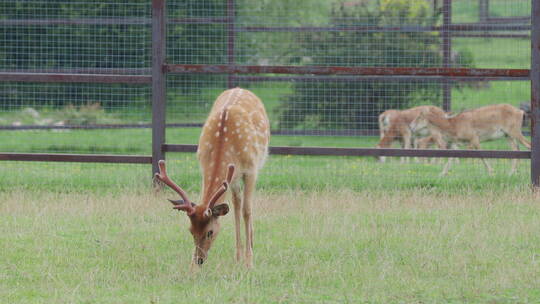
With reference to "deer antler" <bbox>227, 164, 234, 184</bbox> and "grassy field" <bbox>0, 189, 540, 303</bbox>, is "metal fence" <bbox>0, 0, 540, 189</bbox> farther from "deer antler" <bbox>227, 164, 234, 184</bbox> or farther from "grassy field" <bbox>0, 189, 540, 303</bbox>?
"deer antler" <bbox>227, 164, 234, 184</bbox>

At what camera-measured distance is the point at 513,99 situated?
2189cm

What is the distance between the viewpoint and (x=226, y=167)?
7332 millimetres

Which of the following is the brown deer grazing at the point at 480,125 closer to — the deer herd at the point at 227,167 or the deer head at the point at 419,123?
the deer head at the point at 419,123

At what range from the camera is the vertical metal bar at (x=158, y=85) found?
36.5ft

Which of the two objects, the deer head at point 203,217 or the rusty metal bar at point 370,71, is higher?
the rusty metal bar at point 370,71

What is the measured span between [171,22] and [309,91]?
9.96 ft

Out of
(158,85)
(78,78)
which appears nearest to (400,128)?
(158,85)

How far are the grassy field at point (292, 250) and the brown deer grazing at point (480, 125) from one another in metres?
5.11

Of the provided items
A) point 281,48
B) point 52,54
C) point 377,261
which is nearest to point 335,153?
point 377,261

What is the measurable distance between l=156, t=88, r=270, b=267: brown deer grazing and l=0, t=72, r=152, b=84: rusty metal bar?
9.39ft

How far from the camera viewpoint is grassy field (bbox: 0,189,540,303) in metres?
6.23

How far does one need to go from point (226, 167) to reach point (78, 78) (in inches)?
166

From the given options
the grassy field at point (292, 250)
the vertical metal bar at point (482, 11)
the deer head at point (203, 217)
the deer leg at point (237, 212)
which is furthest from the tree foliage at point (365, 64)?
the deer head at point (203, 217)

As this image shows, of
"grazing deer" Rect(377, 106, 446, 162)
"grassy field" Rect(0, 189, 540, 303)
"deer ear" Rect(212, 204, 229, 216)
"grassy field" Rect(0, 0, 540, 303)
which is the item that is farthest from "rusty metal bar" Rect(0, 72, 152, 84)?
"grazing deer" Rect(377, 106, 446, 162)
